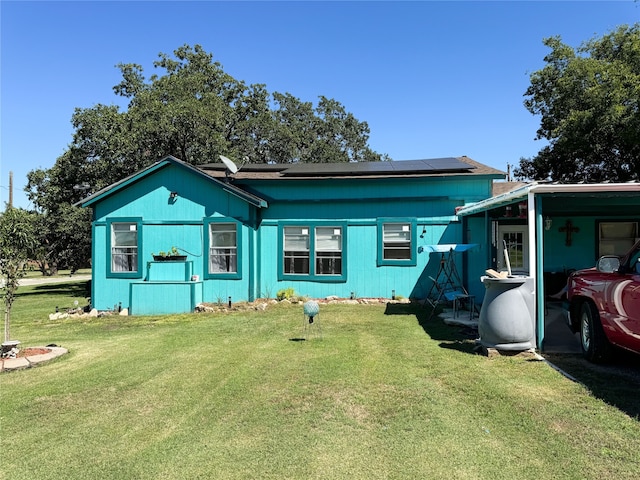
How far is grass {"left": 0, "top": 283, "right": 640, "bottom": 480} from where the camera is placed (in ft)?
10.7

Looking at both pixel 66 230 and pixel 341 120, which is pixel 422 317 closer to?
pixel 66 230

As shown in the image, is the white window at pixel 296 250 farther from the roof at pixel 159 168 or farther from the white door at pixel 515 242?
the white door at pixel 515 242

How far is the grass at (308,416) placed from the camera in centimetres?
326

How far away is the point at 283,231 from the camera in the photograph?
508 inches

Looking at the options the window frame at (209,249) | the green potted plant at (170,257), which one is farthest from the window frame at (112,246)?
the window frame at (209,249)

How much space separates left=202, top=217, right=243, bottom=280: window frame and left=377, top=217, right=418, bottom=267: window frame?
13.1 feet

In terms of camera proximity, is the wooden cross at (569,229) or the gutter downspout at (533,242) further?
the wooden cross at (569,229)

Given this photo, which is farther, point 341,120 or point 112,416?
point 341,120

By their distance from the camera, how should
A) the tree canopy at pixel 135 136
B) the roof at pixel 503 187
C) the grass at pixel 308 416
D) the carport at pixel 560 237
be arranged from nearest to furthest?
the grass at pixel 308 416, the carport at pixel 560 237, the roof at pixel 503 187, the tree canopy at pixel 135 136

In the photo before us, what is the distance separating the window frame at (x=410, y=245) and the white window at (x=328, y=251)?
1.18 metres

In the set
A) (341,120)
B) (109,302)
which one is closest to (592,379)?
(109,302)

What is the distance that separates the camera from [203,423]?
411cm

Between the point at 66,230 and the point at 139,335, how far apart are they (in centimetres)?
1440

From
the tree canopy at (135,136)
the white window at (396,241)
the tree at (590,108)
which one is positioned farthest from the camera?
the tree canopy at (135,136)
